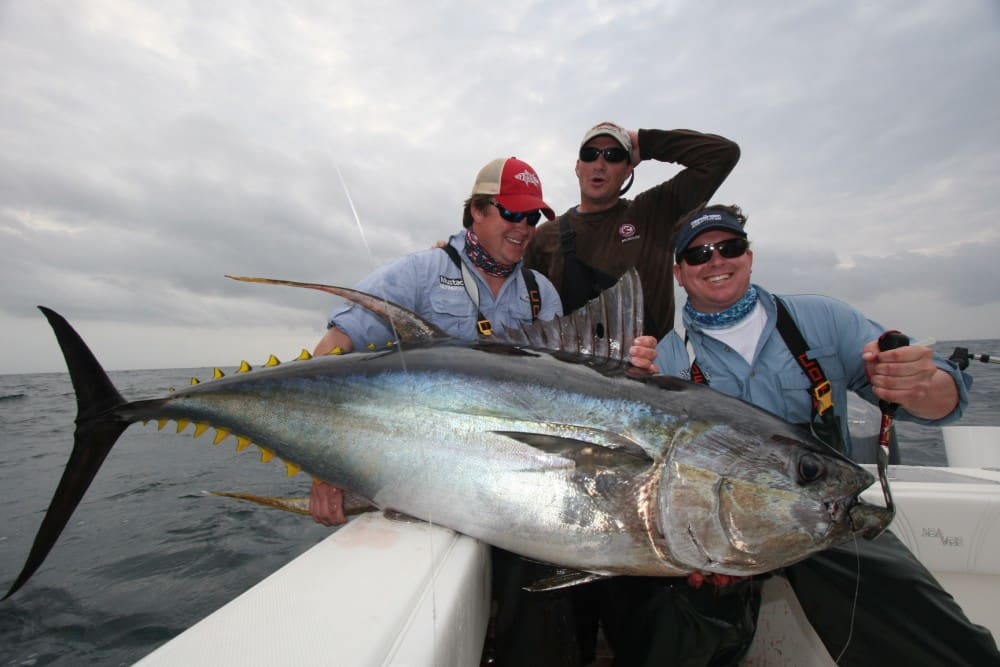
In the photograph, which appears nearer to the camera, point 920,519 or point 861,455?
point 920,519

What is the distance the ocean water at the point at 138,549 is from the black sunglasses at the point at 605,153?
4094mm

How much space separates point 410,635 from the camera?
1048mm

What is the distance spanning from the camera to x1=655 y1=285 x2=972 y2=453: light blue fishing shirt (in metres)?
2.16

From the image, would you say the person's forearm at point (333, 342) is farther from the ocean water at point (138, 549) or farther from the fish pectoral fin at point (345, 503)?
the ocean water at point (138, 549)

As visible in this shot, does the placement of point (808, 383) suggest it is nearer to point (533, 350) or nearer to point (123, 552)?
point (533, 350)

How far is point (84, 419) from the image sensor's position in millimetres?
2016

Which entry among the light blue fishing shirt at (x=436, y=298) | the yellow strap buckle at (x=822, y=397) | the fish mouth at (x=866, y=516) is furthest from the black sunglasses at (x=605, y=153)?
the fish mouth at (x=866, y=516)

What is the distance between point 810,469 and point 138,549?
17.9 feet

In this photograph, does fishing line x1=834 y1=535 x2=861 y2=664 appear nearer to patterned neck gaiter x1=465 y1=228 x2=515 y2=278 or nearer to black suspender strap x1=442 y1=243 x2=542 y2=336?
black suspender strap x1=442 y1=243 x2=542 y2=336

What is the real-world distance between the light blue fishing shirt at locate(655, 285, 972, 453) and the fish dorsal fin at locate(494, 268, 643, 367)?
1.28 feet

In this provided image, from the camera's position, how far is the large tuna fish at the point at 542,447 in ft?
4.58

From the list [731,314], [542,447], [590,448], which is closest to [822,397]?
[731,314]

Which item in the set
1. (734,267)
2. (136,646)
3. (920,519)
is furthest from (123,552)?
(920,519)

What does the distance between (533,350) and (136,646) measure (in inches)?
126
